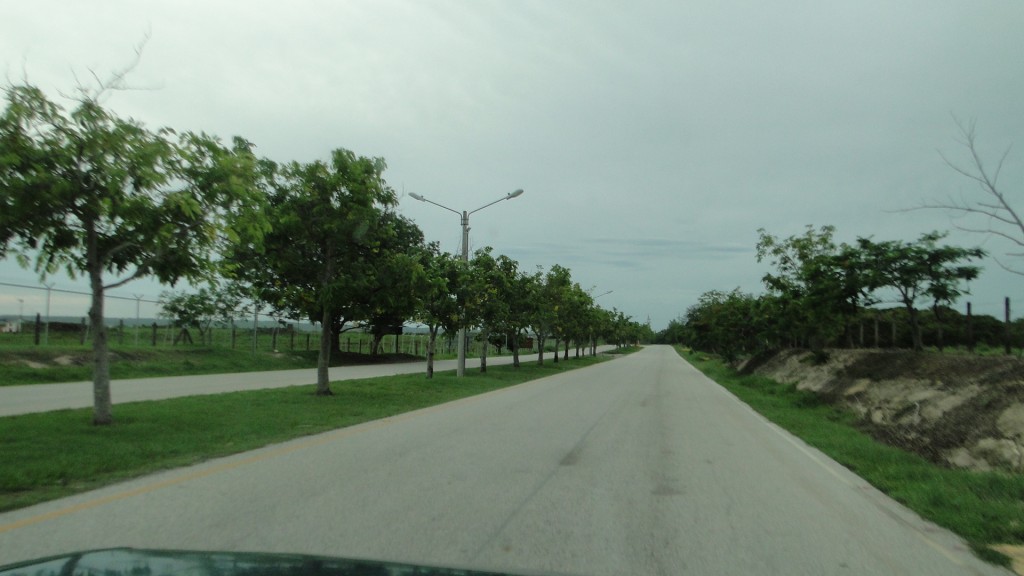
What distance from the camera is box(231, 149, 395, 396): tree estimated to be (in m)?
17.1

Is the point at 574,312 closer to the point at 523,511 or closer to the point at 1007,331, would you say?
the point at 1007,331

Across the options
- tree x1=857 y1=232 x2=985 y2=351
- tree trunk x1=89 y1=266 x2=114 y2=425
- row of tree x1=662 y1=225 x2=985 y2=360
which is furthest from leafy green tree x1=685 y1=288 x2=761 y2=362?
tree trunk x1=89 y1=266 x2=114 y2=425

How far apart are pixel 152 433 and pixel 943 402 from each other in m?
13.9

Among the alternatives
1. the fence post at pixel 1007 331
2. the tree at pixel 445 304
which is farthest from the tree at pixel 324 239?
the fence post at pixel 1007 331

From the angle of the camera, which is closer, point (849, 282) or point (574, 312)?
point (849, 282)

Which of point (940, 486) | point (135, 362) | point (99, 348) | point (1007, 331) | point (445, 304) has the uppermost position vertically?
point (445, 304)

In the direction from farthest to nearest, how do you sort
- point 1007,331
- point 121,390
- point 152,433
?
point 121,390, point 1007,331, point 152,433

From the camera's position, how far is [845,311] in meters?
21.0

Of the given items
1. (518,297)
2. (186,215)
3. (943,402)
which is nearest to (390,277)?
(186,215)

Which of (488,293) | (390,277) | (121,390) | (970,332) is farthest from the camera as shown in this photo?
(488,293)

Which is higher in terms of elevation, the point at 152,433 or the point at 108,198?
the point at 108,198

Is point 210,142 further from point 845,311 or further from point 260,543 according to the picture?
point 845,311

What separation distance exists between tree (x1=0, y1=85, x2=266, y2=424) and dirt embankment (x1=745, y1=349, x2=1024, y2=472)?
37.3ft

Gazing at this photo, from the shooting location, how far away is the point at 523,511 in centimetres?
696
